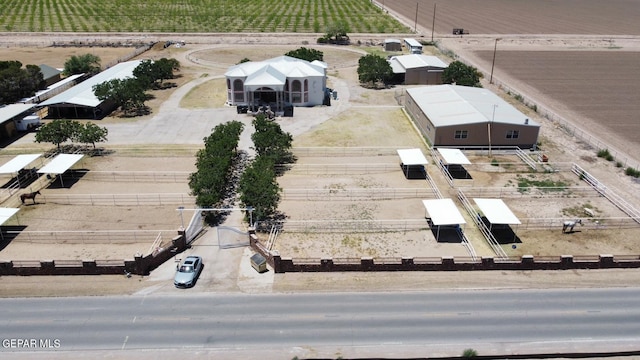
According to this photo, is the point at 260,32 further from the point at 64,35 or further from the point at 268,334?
the point at 268,334

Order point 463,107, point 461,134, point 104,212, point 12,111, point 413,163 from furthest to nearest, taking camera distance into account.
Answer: point 12,111, point 463,107, point 461,134, point 413,163, point 104,212

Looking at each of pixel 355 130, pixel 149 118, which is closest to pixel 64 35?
pixel 149 118

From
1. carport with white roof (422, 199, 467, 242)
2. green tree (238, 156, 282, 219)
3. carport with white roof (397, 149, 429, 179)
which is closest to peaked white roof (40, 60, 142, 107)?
green tree (238, 156, 282, 219)

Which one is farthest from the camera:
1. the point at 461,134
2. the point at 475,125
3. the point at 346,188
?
the point at 461,134

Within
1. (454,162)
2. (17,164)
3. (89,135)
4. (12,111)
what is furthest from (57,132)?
(454,162)

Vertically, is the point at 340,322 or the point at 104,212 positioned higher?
the point at 104,212

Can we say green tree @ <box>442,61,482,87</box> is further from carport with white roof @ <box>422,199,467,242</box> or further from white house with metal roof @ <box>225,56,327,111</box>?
carport with white roof @ <box>422,199,467,242</box>

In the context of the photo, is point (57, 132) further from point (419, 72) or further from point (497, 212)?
point (419, 72)

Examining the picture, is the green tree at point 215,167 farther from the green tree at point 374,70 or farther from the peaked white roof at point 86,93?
the green tree at point 374,70
